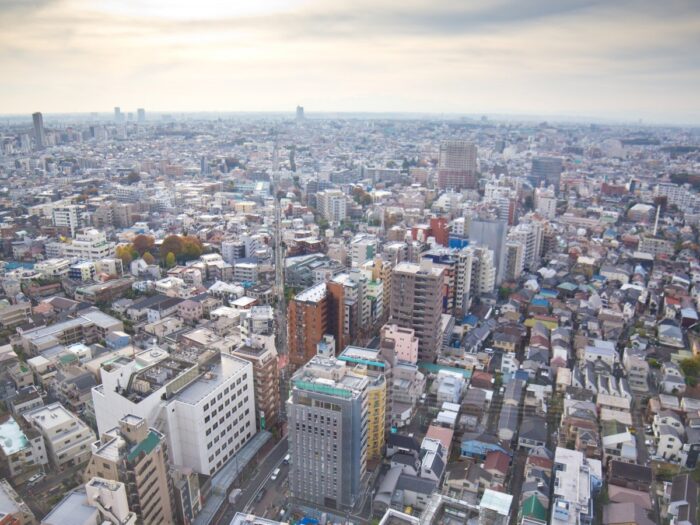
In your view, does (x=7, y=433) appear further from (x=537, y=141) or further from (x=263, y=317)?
(x=537, y=141)

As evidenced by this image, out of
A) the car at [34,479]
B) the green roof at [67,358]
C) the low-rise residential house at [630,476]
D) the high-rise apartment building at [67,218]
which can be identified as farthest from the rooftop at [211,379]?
the high-rise apartment building at [67,218]

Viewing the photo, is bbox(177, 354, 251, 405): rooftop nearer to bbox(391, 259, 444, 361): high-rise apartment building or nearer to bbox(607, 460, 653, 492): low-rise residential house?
bbox(391, 259, 444, 361): high-rise apartment building

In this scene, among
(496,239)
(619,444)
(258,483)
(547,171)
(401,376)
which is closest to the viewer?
(258,483)

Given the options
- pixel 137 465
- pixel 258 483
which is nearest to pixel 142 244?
pixel 258 483

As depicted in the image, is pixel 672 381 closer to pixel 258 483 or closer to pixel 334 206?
pixel 258 483

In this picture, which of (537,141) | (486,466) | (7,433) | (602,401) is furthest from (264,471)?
(537,141)

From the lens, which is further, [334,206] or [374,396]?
[334,206]

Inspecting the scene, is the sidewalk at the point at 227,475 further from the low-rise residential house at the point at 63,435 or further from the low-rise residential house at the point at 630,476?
the low-rise residential house at the point at 630,476
